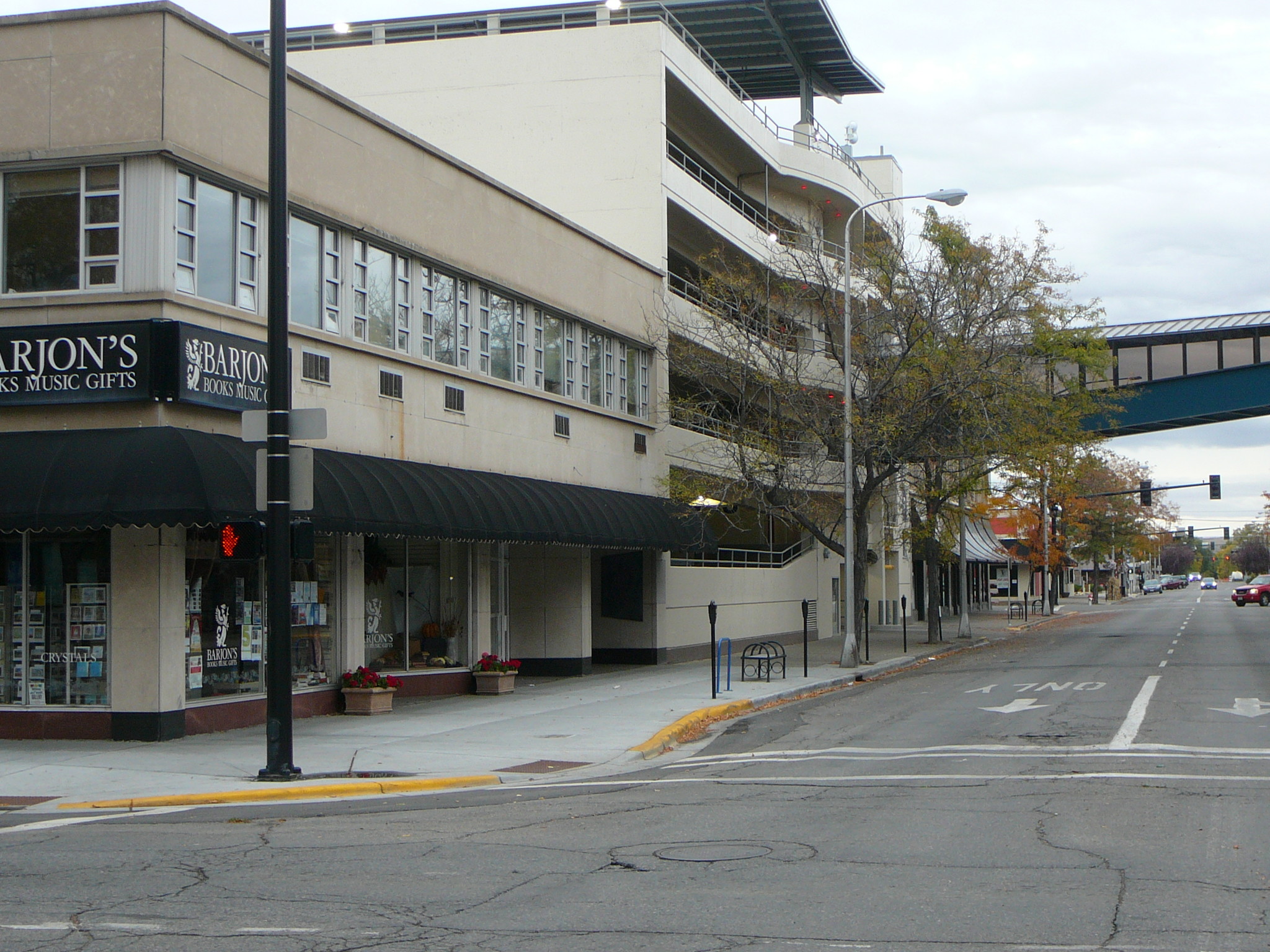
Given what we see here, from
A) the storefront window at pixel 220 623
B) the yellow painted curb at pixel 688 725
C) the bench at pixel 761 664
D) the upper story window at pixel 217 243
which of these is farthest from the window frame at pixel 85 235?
the bench at pixel 761 664

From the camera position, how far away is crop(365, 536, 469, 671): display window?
808 inches

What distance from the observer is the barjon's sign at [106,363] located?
50.2 ft

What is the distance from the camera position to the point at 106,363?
15359 mm

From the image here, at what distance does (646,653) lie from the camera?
2962cm

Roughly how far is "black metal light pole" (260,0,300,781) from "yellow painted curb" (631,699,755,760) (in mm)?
4363

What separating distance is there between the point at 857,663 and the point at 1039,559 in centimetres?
3500

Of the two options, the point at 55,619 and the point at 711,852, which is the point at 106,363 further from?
the point at 711,852

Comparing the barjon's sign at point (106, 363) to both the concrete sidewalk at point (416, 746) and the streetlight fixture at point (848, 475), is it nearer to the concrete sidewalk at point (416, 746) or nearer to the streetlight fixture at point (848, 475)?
the concrete sidewalk at point (416, 746)

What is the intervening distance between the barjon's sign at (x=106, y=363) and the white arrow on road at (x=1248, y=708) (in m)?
13.6

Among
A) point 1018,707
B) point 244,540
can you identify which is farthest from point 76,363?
point 1018,707

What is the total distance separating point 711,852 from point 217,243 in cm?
1133

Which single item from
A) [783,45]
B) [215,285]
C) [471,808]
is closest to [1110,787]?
[471,808]

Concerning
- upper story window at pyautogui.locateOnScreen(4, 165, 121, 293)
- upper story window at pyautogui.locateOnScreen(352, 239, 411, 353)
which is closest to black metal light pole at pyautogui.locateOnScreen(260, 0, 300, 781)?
upper story window at pyautogui.locateOnScreen(4, 165, 121, 293)

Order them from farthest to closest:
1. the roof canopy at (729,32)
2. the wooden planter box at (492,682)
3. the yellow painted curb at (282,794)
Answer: the roof canopy at (729,32)
the wooden planter box at (492,682)
the yellow painted curb at (282,794)
